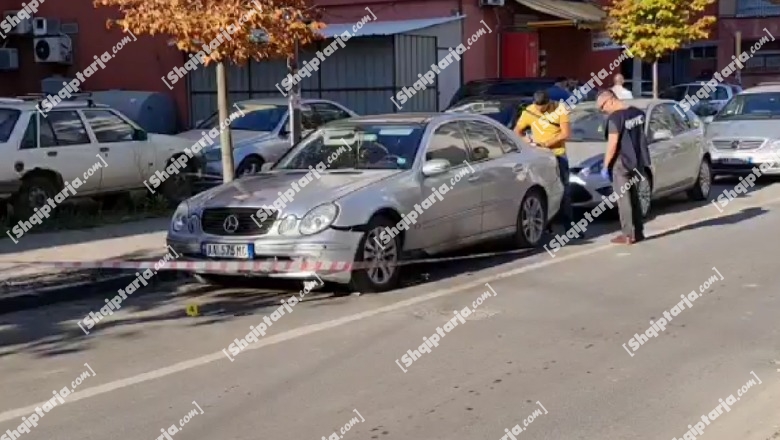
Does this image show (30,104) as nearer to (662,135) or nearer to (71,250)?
(71,250)

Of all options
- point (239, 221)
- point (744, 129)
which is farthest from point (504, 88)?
point (239, 221)

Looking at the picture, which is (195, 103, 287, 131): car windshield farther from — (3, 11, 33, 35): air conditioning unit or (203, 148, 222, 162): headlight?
(3, 11, 33, 35): air conditioning unit

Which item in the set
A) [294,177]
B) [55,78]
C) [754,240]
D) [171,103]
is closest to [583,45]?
[171,103]

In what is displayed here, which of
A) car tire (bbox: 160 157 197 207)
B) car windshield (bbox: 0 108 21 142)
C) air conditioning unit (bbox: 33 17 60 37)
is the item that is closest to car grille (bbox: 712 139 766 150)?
car tire (bbox: 160 157 197 207)

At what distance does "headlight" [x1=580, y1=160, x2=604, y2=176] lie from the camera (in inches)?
542

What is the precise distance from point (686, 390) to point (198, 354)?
10.7 ft

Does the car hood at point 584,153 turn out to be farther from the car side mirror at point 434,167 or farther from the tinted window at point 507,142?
the car side mirror at point 434,167

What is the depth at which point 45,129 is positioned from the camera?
1405cm

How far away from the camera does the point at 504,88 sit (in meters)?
21.3

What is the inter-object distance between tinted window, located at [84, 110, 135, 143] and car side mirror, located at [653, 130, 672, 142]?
7.01 m

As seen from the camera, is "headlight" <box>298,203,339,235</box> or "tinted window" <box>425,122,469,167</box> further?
"tinted window" <box>425,122,469,167</box>

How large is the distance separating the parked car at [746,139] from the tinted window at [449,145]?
28.4ft

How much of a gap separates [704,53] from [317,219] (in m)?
36.1

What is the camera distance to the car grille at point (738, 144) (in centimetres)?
1817
